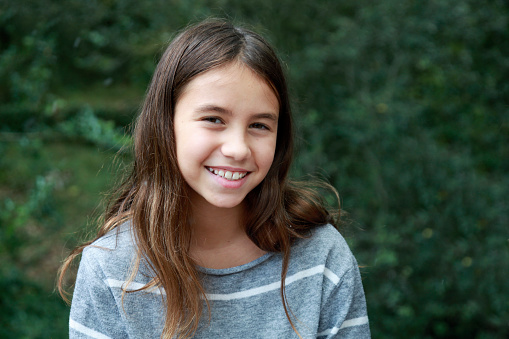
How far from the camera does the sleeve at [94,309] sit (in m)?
1.51

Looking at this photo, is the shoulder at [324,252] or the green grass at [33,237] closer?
the shoulder at [324,252]

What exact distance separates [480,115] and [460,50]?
0.39m

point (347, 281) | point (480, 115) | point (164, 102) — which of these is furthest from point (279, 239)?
point (480, 115)

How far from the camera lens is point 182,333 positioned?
1.52 metres

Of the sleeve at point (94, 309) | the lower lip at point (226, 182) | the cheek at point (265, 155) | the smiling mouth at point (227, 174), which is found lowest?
the sleeve at point (94, 309)

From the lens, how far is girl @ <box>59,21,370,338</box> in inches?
58.4

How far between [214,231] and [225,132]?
37cm

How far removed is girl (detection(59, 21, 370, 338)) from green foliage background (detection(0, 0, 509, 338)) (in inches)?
40.1

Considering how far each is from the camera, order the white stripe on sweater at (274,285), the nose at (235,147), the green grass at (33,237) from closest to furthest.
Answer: the nose at (235,147) < the white stripe on sweater at (274,285) < the green grass at (33,237)

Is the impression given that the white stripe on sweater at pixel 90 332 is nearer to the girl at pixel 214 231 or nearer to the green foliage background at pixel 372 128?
the girl at pixel 214 231

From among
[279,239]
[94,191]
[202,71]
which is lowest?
[94,191]

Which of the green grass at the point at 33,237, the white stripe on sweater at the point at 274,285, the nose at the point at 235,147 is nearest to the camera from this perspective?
the nose at the point at 235,147

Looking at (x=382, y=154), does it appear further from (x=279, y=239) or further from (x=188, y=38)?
(x=188, y=38)

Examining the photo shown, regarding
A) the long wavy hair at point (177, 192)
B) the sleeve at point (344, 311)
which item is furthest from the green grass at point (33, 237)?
the sleeve at point (344, 311)
